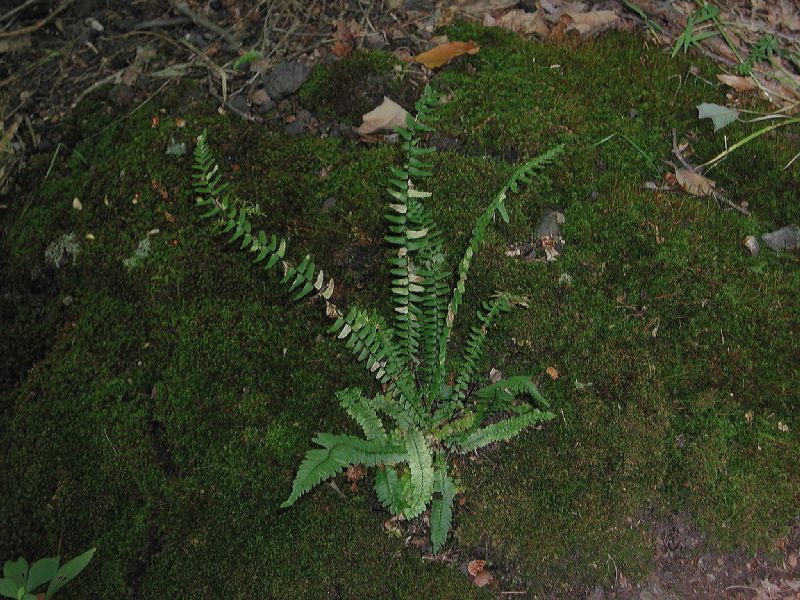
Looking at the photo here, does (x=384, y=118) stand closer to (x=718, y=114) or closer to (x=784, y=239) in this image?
(x=718, y=114)

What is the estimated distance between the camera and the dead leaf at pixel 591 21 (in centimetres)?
419

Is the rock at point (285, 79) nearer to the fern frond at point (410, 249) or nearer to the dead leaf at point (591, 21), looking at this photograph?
the fern frond at point (410, 249)

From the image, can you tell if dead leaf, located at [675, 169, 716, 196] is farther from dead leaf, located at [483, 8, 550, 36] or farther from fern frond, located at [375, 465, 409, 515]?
fern frond, located at [375, 465, 409, 515]

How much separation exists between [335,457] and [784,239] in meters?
2.58

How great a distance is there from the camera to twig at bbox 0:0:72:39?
461cm

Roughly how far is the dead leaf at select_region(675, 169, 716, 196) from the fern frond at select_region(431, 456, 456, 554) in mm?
2026

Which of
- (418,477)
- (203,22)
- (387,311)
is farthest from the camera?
(203,22)

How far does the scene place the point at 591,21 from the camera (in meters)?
4.22

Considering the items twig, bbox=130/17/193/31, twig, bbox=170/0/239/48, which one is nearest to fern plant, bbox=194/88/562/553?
twig, bbox=170/0/239/48

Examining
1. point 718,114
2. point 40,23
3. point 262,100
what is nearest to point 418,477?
point 262,100

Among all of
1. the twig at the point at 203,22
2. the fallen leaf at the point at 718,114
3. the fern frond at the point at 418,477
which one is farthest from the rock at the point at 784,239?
the twig at the point at 203,22

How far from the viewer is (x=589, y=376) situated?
308 centimetres

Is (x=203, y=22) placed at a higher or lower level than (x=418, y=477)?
higher

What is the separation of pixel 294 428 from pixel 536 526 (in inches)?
45.8
